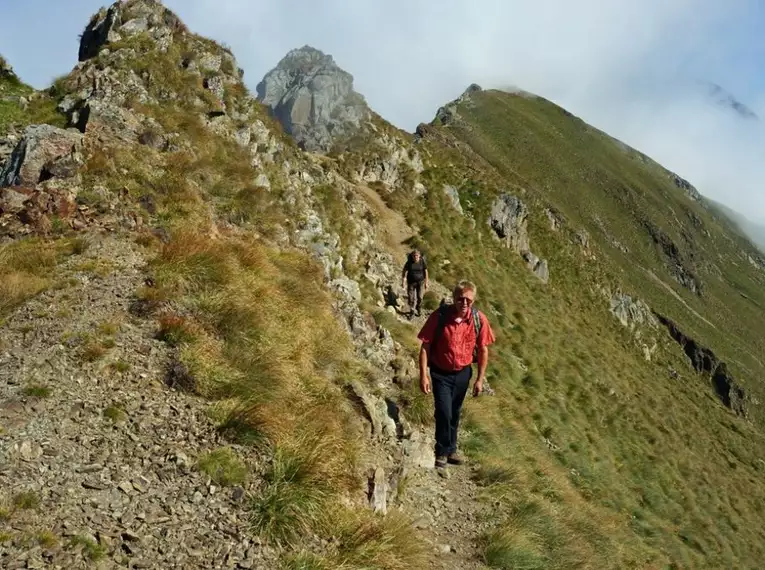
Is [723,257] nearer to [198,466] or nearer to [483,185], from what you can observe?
[483,185]

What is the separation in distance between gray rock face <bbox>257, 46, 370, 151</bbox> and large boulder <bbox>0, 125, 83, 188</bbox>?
2212 centimetres

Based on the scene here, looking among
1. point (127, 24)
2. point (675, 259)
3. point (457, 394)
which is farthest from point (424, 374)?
point (675, 259)

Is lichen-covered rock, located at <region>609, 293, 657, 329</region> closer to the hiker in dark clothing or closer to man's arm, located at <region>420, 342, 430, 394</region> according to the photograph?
the hiker in dark clothing

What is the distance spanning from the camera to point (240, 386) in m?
7.01

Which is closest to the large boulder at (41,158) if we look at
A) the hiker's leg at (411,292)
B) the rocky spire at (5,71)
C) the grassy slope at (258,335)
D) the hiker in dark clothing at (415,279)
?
the grassy slope at (258,335)

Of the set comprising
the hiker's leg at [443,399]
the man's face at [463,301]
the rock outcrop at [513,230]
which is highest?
the rock outcrop at [513,230]

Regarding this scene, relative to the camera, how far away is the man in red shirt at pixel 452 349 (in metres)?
8.16

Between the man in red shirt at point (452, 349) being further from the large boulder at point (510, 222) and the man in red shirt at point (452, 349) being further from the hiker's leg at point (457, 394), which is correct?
the large boulder at point (510, 222)

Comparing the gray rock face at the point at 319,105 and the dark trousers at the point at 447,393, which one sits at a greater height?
Answer: the gray rock face at the point at 319,105

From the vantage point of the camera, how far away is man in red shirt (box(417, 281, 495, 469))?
8.16m

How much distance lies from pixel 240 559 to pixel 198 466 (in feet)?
3.88

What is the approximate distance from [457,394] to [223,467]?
394 cm

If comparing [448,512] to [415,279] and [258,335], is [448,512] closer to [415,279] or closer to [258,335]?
[258,335]

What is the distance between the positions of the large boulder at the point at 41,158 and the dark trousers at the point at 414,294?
10.5 m
